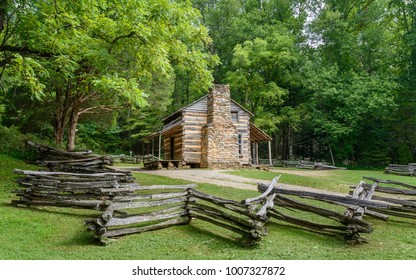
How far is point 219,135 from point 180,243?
1725cm

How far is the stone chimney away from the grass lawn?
15.1m

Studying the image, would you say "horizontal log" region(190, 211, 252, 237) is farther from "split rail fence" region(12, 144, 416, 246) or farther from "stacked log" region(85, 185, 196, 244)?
"stacked log" region(85, 185, 196, 244)

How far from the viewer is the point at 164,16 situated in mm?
10133

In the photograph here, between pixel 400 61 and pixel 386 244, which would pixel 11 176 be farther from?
pixel 400 61

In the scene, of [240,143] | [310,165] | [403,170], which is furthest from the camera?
[310,165]

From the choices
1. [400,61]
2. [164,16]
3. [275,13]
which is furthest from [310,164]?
[164,16]

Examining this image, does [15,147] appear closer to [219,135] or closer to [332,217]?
[219,135]

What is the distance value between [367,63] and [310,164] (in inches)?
562

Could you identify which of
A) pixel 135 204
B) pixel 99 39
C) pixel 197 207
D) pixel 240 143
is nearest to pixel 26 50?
pixel 99 39

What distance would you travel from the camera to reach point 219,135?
23.4 metres

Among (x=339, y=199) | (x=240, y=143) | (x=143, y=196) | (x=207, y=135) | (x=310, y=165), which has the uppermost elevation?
(x=207, y=135)

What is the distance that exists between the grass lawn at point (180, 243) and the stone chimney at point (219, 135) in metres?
15.1

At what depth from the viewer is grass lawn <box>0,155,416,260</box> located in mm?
5688

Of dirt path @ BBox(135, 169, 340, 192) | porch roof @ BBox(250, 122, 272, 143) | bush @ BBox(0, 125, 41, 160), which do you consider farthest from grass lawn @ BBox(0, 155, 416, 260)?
porch roof @ BBox(250, 122, 272, 143)
